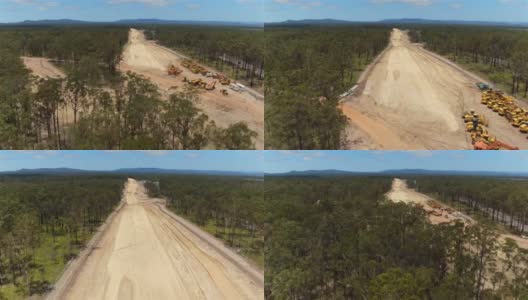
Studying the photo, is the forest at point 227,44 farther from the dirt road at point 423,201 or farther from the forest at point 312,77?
the dirt road at point 423,201

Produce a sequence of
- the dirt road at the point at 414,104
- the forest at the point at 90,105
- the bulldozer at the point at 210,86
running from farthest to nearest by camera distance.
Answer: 1. the bulldozer at the point at 210,86
2. the forest at the point at 90,105
3. the dirt road at the point at 414,104

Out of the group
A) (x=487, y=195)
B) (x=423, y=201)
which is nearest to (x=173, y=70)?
(x=423, y=201)

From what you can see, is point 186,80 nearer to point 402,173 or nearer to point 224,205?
point 224,205

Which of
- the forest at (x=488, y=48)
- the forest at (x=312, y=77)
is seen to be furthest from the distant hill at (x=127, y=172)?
the forest at (x=488, y=48)

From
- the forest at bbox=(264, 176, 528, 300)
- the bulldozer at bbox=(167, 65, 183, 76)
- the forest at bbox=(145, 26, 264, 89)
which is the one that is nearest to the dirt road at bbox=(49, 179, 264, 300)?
the forest at bbox=(264, 176, 528, 300)

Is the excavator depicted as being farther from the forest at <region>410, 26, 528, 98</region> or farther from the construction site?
the construction site
